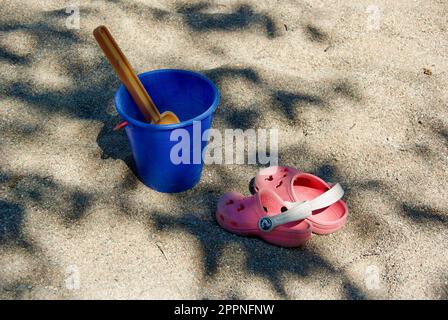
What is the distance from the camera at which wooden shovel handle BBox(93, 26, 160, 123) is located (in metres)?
1.51

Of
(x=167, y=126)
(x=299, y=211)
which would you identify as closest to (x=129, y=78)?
(x=167, y=126)

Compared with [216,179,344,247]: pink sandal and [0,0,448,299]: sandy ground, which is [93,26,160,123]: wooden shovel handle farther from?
[216,179,344,247]: pink sandal

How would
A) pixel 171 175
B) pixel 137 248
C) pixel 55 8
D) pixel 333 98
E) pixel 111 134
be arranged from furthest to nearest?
pixel 55 8
pixel 333 98
pixel 111 134
pixel 171 175
pixel 137 248

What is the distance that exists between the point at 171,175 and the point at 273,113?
0.52 meters

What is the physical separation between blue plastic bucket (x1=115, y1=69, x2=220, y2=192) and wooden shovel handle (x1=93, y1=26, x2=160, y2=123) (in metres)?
0.06

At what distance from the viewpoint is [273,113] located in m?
1.99

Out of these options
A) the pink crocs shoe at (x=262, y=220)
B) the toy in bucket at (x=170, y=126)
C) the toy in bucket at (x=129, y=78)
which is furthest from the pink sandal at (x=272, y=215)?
the toy in bucket at (x=129, y=78)

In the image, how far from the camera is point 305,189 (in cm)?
174

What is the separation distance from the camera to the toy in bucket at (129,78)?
151 centimetres

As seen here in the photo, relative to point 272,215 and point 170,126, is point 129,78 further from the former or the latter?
point 272,215

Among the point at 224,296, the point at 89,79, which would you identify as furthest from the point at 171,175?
the point at 89,79

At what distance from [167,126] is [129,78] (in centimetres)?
21

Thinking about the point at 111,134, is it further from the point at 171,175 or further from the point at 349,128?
the point at 349,128
